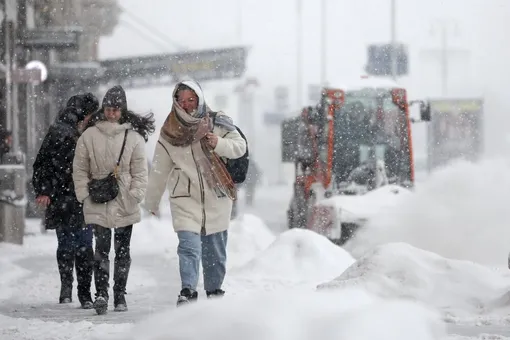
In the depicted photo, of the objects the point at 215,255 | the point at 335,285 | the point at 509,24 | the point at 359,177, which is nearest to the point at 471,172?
the point at 359,177

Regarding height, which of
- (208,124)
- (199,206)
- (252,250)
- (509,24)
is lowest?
(252,250)

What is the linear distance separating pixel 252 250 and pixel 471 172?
144 inches

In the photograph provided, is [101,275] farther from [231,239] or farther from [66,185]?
[231,239]

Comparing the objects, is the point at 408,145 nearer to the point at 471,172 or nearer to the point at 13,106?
the point at 471,172

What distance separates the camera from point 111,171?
27.1ft

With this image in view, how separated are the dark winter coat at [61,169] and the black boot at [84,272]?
0.75 feet

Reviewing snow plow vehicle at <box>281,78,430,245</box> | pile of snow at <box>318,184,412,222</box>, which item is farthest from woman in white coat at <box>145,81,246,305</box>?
snow plow vehicle at <box>281,78,430,245</box>

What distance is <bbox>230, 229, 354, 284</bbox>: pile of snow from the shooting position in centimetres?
1102

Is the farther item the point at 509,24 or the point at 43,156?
the point at 509,24

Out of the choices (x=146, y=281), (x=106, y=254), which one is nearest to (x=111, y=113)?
(x=106, y=254)

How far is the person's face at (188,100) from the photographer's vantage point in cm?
723

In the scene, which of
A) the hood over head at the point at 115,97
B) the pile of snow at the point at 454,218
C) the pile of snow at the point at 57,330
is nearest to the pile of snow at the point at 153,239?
the pile of snow at the point at 454,218

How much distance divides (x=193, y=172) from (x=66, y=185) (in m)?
1.82

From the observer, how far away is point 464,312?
8.07 meters
